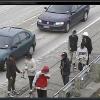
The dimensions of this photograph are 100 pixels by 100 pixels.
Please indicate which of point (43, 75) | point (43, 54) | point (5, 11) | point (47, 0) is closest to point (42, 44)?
point (43, 54)

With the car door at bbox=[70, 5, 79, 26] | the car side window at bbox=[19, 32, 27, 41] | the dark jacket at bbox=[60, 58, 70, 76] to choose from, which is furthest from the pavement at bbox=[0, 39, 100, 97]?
the car door at bbox=[70, 5, 79, 26]

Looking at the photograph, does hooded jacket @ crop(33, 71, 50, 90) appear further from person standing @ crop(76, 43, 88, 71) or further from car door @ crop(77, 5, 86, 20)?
car door @ crop(77, 5, 86, 20)

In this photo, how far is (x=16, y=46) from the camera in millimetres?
13141

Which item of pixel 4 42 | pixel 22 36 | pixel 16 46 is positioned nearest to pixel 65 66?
pixel 16 46

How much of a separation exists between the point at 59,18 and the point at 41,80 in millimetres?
8132

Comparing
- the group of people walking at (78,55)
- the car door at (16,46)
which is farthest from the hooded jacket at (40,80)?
the car door at (16,46)

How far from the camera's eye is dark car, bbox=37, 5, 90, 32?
1675 cm

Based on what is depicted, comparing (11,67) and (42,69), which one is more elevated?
(42,69)

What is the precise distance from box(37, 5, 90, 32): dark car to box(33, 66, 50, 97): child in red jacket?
7.84 metres

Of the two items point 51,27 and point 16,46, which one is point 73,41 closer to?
point 16,46

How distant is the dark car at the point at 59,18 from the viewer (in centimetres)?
1675

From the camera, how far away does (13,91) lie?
35.7 ft

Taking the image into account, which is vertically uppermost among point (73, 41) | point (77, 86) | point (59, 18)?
point (73, 41)

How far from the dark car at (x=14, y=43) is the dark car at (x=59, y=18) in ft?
9.08
